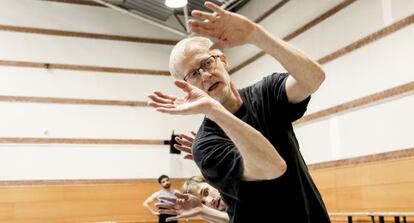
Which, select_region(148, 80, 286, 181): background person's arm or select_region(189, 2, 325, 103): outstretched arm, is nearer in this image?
select_region(148, 80, 286, 181): background person's arm

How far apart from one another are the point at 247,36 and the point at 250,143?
40 centimetres

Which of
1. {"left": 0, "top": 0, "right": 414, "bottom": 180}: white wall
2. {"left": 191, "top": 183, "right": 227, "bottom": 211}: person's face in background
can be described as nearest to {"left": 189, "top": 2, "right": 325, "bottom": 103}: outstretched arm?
{"left": 191, "top": 183, "right": 227, "bottom": 211}: person's face in background

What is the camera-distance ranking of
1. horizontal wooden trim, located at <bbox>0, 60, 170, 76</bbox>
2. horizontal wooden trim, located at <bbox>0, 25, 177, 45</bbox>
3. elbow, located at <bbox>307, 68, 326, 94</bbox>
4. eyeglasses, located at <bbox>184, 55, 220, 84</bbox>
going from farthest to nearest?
1. horizontal wooden trim, located at <bbox>0, 25, 177, 45</bbox>
2. horizontal wooden trim, located at <bbox>0, 60, 170, 76</bbox>
3. eyeglasses, located at <bbox>184, 55, 220, 84</bbox>
4. elbow, located at <bbox>307, 68, 326, 94</bbox>

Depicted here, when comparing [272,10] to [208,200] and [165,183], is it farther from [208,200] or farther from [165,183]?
[208,200]

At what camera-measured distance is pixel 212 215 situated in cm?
219

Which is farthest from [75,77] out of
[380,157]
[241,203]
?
[241,203]

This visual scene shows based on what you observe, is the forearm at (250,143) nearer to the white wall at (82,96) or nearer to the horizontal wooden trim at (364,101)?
the horizontal wooden trim at (364,101)

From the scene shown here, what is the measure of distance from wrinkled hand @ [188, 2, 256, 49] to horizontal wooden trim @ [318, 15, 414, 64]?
4.24 m

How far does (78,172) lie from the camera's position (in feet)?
28.9

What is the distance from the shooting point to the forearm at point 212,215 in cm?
208

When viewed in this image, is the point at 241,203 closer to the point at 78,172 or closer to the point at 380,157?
the point at 380,157

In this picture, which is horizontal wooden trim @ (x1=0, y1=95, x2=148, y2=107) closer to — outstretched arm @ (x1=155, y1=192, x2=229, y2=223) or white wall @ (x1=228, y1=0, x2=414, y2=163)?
white wall @ (x1=228, y1=0, x2=414, y2=163)

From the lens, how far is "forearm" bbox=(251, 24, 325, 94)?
1.59m

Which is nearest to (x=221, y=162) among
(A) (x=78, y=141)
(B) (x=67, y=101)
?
(A) (x=78, y=141)
